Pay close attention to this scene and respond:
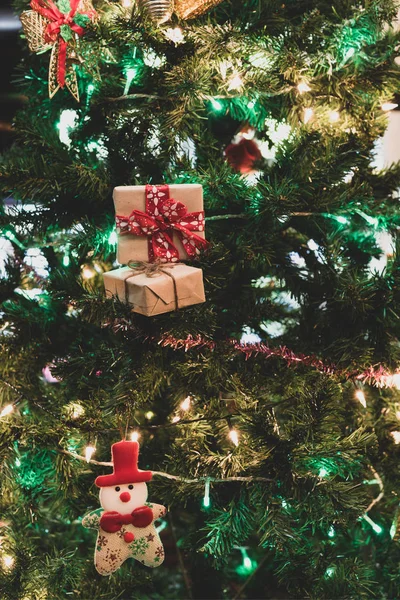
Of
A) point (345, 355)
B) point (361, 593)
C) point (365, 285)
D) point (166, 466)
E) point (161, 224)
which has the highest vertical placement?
point (161, 224)

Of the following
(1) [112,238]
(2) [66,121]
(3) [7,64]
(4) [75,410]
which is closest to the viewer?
(4) [75,410]

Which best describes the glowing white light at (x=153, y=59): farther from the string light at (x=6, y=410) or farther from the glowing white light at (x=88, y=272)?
the string light at (x=6, y=410)

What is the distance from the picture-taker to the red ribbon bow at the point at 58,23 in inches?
34.1

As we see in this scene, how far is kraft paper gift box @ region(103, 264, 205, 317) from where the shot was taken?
826 mm

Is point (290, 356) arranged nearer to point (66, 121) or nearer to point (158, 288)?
point (158, 288)

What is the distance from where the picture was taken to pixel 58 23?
870mm

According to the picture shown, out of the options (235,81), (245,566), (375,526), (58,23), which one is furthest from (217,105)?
(245,566)

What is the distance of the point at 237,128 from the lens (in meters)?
1.19

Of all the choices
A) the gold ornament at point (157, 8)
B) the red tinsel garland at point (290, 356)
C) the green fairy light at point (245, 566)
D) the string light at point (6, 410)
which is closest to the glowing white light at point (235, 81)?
the gold ornament at point (157, 8)

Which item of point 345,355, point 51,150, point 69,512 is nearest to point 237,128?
point 51,150

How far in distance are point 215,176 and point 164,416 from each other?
519 millimetres

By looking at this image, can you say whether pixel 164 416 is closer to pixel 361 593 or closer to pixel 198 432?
pixel 198 432

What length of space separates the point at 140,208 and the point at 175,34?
29 centimetres

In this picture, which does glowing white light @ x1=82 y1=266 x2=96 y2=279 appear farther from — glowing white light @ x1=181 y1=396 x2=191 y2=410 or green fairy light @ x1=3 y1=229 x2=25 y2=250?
glowing white light @ x1=181 y1=396 x2=191 y2=410
